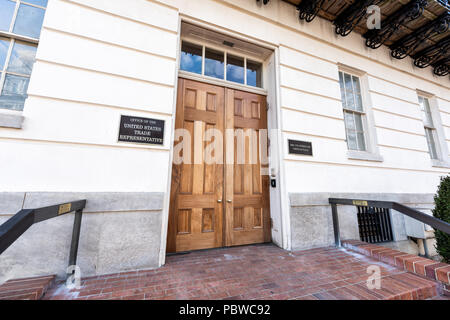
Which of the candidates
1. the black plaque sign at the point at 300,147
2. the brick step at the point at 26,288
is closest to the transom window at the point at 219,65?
the black plaque sign at the point at 300,147

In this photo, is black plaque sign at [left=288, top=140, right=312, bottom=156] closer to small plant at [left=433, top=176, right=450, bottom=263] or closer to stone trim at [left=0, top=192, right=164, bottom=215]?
stone trim at [left=0, top=192, right=164, bottom=215]

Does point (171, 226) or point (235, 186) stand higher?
point (235, 186)

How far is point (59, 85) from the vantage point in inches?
95.4

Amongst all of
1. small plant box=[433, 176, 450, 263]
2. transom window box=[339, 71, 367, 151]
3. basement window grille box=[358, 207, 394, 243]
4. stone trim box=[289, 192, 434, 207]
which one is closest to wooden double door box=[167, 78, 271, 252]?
stone trim box=[289, 192, 434, 207]

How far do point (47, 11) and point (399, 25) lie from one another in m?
7.16

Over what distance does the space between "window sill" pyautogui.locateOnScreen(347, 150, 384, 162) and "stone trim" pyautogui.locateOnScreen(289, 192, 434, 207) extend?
0.82 m

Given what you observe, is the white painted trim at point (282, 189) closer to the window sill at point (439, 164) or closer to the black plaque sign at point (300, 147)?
the black plaque sign at point (300, 147)

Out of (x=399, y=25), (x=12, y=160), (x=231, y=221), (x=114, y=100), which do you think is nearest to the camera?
(x=12, y=160)

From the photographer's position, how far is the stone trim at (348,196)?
3.45 m

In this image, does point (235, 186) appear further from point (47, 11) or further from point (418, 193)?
point (418, 193)

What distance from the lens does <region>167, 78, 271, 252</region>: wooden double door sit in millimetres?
3150

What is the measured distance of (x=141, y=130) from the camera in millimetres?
2682

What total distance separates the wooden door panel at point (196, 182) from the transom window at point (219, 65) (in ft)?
1.32

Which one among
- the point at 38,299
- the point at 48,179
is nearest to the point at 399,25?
the point at 48,179
